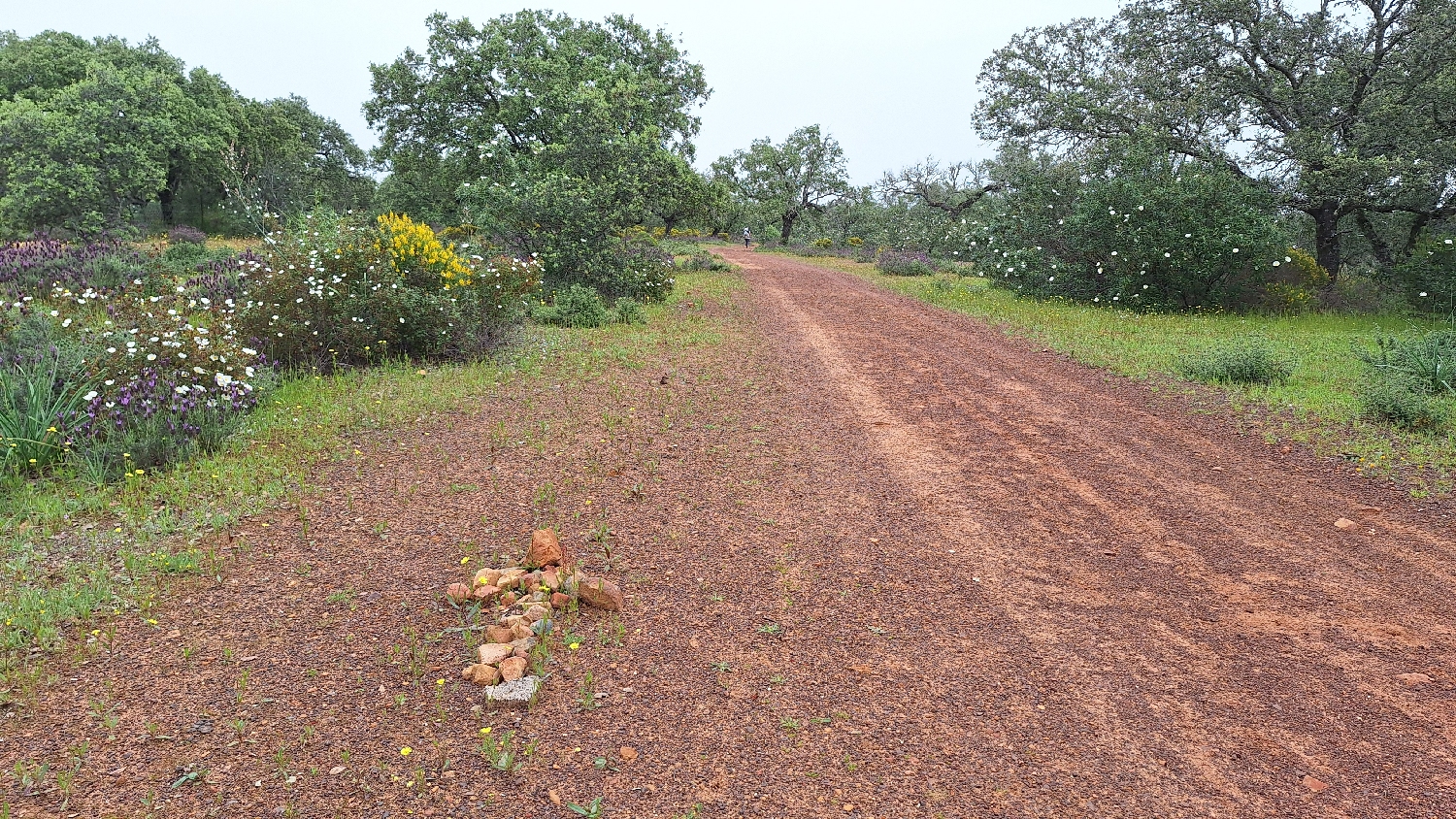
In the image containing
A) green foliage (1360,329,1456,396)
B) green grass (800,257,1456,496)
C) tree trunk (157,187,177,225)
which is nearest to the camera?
green grass (800,257,1456,496)

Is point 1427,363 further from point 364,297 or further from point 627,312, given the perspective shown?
point 364,297

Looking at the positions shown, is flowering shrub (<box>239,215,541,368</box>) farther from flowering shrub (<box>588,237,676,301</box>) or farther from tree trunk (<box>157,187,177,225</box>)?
tree trunk (<box>157,187,177,225</box>)

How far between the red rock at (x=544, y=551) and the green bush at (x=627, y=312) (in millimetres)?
7785

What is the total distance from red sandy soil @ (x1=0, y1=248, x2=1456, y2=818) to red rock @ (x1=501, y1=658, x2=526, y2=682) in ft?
0.40

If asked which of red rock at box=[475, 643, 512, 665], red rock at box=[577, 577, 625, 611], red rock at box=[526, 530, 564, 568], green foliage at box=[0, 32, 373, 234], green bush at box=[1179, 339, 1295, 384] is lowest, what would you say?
red rock at box=[475, 643, 512, 665]

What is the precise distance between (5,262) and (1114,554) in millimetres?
12258

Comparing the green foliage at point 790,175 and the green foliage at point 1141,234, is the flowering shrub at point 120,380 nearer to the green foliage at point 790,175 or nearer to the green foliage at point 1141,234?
the green foliage at point 1141,234

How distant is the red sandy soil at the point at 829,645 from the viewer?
2.62 metres

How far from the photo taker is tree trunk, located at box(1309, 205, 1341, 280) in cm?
1480

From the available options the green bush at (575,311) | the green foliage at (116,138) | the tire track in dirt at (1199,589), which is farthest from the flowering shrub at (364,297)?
the green foliage at (116,138)

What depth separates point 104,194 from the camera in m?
26.4

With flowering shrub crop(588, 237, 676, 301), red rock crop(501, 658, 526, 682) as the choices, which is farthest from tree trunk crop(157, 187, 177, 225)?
red rock crop(501, 658, 526, 682)

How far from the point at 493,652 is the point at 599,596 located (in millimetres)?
581

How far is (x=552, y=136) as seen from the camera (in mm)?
19875
